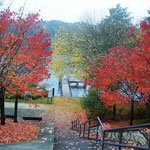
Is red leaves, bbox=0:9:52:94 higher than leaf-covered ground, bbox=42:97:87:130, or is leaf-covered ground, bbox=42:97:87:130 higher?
red leaves, bbox=0:9:52:94

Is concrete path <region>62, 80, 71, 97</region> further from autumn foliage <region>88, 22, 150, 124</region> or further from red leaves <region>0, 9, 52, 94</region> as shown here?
red leaves <region>0, 9, 52, 94</region>

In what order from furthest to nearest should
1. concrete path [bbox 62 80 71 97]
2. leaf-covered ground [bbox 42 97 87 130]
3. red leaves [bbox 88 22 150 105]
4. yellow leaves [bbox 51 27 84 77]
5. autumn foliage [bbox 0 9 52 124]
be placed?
concrete path [bbox 62 80 71 97]
yellow leaves [bbox 51 27 84 77]
leaf-covered ground [bbox 42 97 87 130]
red leaves [bbox 88 22 150 105]
autumn foliage [bbox 0 9 52 124]

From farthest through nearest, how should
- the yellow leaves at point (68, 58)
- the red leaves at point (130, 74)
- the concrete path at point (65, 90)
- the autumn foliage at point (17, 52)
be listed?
1. the concrete path at point (65, 90)
2. the yellow leaves at point (68, 58)
3. the red leaves at point (130, 74)
4. the autumn foliage at point (17, 52)

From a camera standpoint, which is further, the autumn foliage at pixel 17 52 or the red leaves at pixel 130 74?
the red leaves at pixel 130 74

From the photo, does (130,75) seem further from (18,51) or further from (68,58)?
(68,58)

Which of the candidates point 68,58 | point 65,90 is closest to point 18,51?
point 68,58

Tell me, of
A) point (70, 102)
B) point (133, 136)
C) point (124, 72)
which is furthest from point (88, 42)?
point (133, 136)

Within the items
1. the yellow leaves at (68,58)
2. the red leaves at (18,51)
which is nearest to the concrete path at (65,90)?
the yellow leaves at (68,58)

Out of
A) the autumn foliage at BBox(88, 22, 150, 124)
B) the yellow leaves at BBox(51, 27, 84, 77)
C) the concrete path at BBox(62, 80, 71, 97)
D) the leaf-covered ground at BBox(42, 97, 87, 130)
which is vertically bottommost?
the leaf-covered ground at BBox(42, 97, 87, 130)

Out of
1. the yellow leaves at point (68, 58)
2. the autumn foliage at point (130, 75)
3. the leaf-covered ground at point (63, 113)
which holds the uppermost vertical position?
the yellow leaves at point (68, 58)

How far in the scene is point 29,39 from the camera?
→ 9.89m

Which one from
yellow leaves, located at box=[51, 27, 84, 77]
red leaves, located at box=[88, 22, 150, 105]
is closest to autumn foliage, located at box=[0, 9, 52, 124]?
red leaves, located at box=[88, 22, 150, 105]

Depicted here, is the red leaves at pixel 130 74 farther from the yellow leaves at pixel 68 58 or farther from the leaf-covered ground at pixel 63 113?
the yellow leaves at pixel 68 58

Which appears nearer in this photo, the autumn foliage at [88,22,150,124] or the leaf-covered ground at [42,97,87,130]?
the autumn foliage at [88,22,150,124]
